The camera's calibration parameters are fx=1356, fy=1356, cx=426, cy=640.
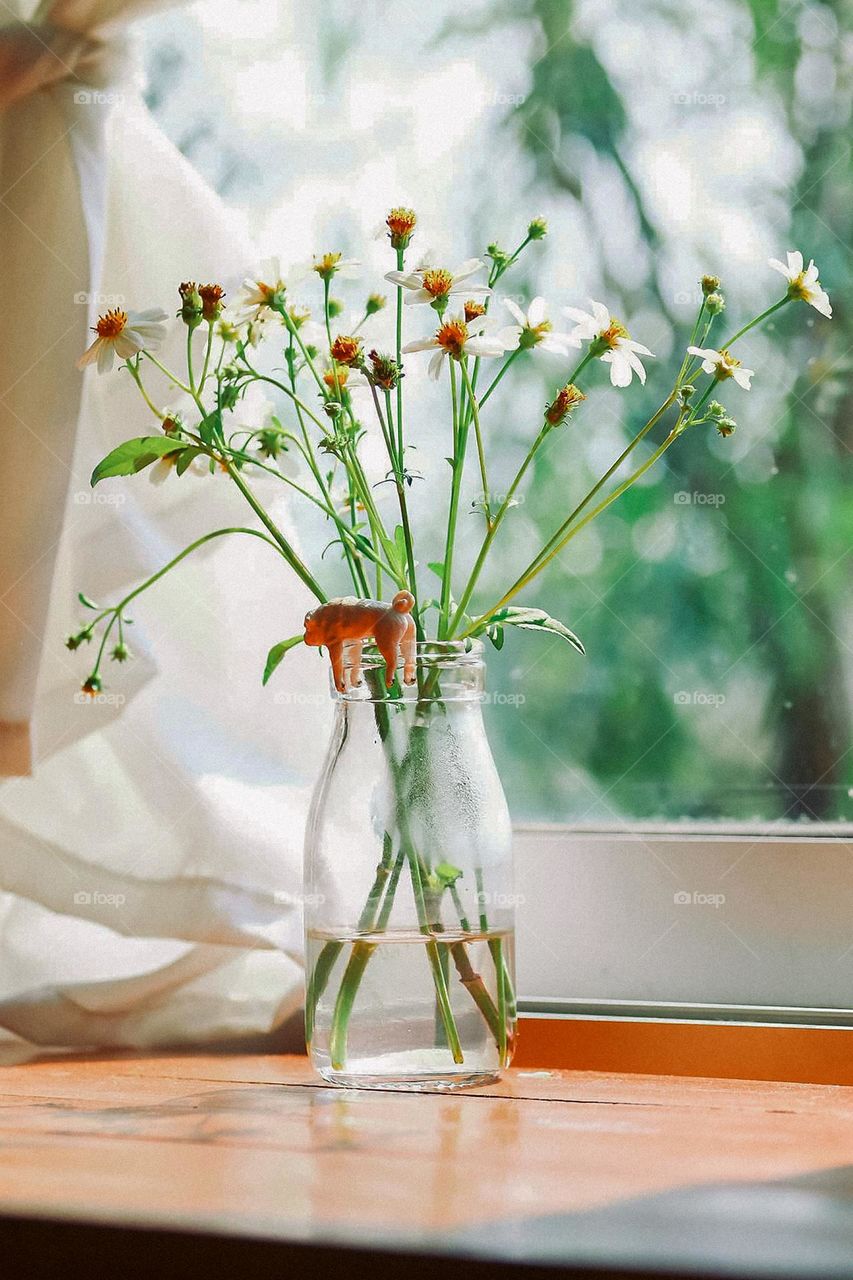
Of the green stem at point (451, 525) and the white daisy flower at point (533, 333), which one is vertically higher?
the white daisy flower at point (533, 333)

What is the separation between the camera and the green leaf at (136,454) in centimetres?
92

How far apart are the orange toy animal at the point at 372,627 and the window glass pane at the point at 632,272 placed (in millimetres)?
312

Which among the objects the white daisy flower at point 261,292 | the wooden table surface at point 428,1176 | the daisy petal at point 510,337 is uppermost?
the white daisy flower at point 261,292

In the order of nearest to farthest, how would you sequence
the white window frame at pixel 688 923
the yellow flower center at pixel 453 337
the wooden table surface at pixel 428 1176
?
the wooden table surface at pixel 428 1176
the yellow flower center at pixel 453 337
the white window frame at pixel 688 923

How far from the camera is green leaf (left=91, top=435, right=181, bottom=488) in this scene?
3.01ft

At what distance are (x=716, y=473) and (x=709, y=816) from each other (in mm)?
285

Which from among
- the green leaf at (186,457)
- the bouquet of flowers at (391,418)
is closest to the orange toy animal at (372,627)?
the bouquet of flowers at (391,418)

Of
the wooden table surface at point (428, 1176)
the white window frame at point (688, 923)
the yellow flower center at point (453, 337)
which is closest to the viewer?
the wooden table surface at point (428, 1176)

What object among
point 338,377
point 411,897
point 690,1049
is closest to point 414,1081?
point 411,897

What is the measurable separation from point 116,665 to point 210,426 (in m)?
0.26

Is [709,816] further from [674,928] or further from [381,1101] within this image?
[381,1101]

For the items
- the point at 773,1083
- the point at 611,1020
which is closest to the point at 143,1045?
the point at 611,1020

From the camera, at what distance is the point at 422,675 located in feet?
2.97

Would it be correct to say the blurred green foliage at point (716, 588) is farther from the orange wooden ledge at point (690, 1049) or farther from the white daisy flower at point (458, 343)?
the white daisy flower at point (458, 343)
